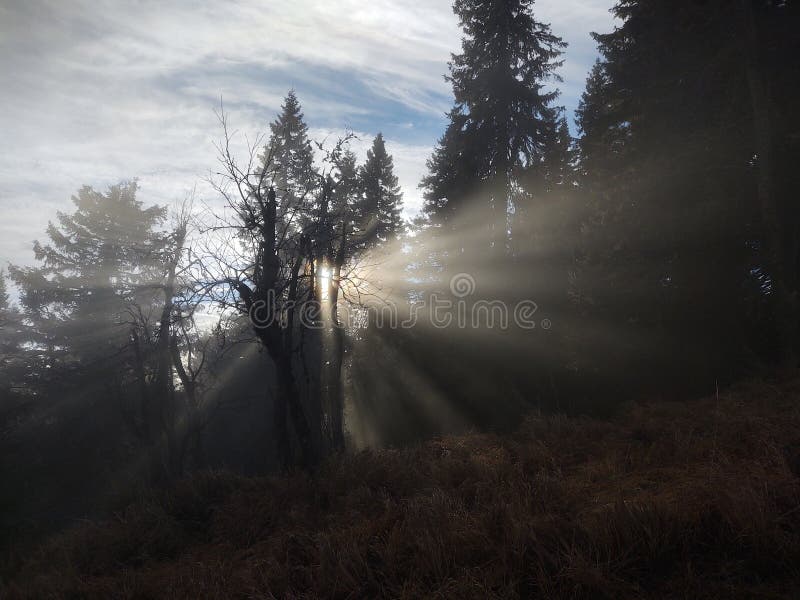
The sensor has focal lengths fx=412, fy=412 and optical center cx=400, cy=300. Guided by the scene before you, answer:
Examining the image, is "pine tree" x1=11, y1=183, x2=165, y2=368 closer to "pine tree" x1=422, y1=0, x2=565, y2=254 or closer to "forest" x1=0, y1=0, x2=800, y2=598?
"forest" x1=0, y1=0, x2=800, y2=598

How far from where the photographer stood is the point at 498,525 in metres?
3.81

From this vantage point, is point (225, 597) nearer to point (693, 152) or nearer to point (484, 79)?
point (693, 152)

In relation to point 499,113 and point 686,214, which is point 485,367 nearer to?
point 686,214

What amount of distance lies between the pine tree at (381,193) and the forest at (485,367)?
1.12 feet

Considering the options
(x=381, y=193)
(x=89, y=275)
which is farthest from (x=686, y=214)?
(x=89, y=275)

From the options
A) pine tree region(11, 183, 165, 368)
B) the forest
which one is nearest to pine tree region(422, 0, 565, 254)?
the forest

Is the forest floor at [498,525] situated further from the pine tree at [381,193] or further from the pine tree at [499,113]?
the pine tree at [381,193]

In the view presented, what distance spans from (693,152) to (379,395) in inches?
493

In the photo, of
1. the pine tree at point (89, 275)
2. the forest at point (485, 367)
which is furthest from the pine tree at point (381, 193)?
the pine tree at point (89, 275)

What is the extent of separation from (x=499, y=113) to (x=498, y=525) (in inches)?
648

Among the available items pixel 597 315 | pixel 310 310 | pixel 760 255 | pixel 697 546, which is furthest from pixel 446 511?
pixel 760 255

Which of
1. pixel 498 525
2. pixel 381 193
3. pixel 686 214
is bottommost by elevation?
pixel 498 525

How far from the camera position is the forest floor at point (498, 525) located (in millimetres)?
2928

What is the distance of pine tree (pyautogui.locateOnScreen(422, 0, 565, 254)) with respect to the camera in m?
16.4
